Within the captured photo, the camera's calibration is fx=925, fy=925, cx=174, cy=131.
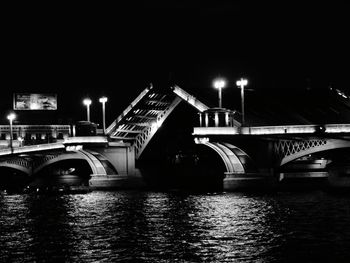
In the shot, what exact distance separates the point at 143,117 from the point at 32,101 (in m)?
46.8

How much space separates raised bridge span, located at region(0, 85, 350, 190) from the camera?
3268 inches

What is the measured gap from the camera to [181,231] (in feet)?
158

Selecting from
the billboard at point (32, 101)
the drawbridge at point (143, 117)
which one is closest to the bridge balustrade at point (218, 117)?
the drawbridge at point (143, 117)

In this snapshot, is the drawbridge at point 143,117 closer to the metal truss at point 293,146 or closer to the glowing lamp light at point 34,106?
the metal truss at point 293,146

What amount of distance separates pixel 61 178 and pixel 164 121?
110 ft

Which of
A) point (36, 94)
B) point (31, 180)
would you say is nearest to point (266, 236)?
point (31, 180)

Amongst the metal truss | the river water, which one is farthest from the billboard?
the river water

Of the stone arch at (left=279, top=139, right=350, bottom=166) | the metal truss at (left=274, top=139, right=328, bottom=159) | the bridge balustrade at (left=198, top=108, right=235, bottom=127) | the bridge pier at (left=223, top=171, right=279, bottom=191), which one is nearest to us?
the stone arch at (left=279, top=139, right=350, bottom=166)

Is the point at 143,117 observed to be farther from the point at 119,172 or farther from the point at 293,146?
the point at 293,146

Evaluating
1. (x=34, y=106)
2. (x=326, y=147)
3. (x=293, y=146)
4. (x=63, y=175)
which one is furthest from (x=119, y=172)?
(x=34, y=106)

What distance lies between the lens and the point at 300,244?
137ft

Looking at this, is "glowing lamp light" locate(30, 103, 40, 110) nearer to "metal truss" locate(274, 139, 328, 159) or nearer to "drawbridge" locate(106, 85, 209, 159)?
"drawbridge" locate(106, 85, 209, 159)

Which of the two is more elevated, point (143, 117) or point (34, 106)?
point (34, 106)

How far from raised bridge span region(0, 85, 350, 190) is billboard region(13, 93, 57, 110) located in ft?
60.9
